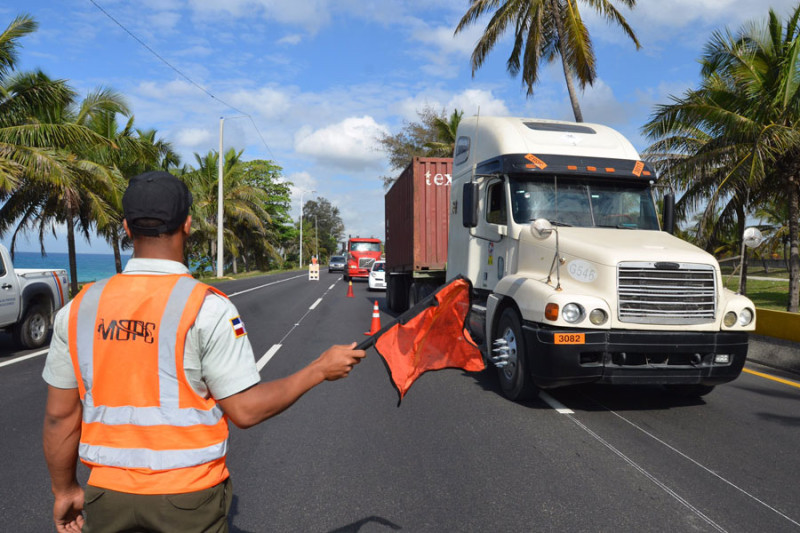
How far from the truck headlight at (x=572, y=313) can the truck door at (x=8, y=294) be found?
8.13m

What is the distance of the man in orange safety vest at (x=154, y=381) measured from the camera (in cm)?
180

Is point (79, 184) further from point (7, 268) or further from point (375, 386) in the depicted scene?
point (375, 386)

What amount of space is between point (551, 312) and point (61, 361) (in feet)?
15.4

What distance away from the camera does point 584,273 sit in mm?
6211

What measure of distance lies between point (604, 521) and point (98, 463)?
303cm

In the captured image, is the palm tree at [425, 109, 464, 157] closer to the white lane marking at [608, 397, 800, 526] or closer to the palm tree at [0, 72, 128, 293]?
the palm tree at [0, 72, 128, 293]

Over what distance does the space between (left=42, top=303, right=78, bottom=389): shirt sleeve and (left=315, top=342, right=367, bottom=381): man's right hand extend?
2.55 ft

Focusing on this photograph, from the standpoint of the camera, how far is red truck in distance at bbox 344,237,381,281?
33.7 metres

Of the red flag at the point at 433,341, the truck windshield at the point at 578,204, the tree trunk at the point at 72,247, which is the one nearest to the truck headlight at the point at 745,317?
the truck windshield at the point at 578,204

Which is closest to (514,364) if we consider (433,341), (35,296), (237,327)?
(433,341)

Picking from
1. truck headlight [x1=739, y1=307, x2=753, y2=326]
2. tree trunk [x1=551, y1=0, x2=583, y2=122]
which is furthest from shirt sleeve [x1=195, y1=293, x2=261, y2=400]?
tree trunk [x1=551, y1=0, x2=583, y2=122]

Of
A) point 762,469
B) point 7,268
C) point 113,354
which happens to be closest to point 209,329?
point 113,354

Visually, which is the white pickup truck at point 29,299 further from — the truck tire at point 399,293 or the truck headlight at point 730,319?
the truck headlight at point 730,319

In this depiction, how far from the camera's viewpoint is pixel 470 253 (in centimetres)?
839
